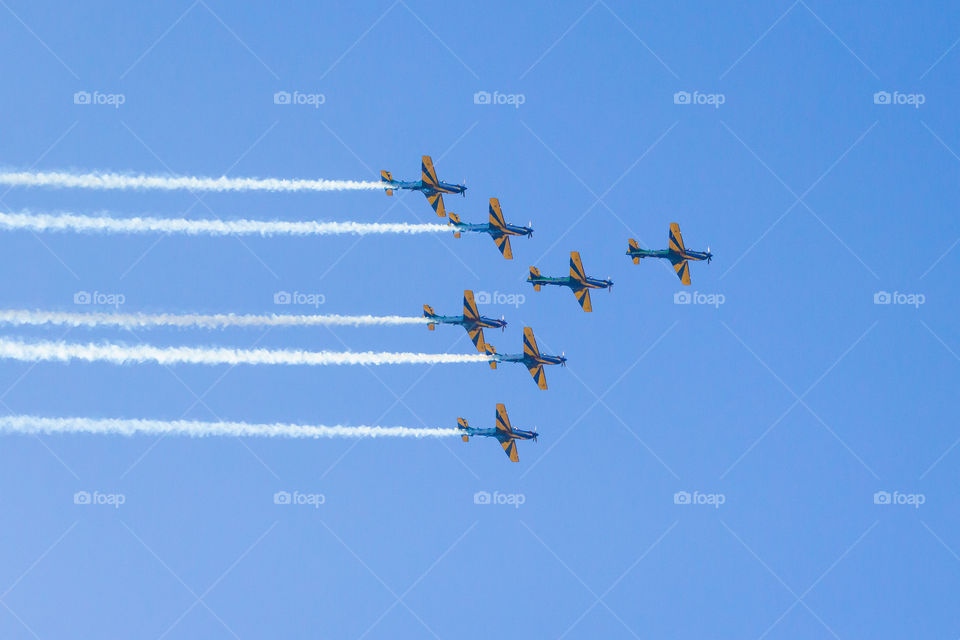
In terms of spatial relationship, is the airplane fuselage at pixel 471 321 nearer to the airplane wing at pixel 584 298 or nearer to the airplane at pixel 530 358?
the airplane at pixel 530 358

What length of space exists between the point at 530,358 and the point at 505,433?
19.5ft

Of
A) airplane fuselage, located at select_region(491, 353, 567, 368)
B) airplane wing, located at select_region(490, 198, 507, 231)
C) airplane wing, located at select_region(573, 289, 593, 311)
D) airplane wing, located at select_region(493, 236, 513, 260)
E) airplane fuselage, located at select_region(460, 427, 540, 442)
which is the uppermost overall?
airplane wing, located at select_region(490, 198, 507, 231)

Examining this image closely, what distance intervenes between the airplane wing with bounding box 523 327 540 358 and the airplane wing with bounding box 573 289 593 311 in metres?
4.29

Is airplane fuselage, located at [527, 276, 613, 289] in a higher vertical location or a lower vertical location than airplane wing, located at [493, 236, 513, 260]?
lower

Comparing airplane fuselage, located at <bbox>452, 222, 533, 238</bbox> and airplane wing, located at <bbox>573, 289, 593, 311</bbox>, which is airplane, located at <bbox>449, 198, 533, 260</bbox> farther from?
airplane wing, located at <bbox>573, 289, 593, 311</bbox>

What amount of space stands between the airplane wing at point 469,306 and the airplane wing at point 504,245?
429 cm

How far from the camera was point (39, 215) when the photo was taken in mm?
115375

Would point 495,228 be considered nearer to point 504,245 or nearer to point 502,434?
point 504,245

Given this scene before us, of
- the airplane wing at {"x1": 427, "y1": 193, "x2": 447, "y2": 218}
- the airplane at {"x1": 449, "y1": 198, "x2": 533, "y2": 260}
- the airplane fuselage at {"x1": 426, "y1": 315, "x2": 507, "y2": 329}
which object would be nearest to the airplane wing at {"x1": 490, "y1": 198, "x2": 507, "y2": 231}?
the airplane at {"x1": 449, "y1": 198, "x2": 533, "y2": 260}

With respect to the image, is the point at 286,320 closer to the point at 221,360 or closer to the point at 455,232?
the point at 221,360

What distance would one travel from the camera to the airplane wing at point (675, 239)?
434 feet

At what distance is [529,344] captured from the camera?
12962cm

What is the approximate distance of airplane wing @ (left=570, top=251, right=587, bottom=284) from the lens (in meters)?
130

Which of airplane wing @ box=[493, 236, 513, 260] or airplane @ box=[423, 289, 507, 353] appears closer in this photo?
airplane @ box=[423, 289, 507, 353]
